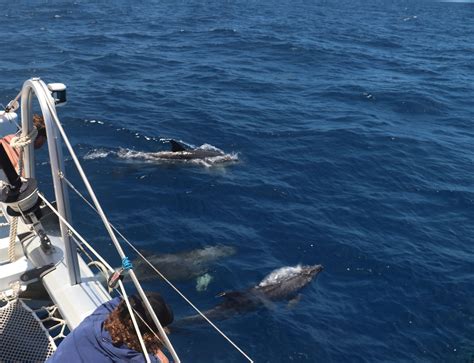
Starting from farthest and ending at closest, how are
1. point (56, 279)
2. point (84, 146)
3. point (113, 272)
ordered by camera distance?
point (84, 146)
point (56, 279)
point (113, 272)

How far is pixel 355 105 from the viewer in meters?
31.8

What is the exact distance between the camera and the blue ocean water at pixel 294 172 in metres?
13.9

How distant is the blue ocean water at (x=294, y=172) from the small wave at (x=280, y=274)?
0.28 m

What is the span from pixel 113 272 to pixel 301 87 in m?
30.5

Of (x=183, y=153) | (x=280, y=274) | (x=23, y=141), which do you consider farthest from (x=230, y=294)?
(x=183, y=153)

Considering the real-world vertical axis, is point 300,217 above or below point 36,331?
below

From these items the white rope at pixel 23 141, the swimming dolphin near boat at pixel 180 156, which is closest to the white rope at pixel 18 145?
the white rope at pixel 23 141

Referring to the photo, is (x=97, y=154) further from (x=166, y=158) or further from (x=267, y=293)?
(x=267, y=293)

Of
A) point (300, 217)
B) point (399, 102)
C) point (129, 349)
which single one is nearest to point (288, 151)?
point (300, 217)

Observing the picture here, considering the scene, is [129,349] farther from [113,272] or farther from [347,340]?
[347,340]

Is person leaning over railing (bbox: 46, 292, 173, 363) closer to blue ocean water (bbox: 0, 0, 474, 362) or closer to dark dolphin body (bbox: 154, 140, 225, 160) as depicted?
blue ocean water (bbox: 0, 0, 474, 362)

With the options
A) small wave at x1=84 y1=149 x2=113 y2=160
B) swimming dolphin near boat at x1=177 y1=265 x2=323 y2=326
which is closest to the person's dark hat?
swimming dolphin near boat at x1=177 y1=265 x2=323 y2=326

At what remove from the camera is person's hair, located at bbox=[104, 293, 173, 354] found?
537cm

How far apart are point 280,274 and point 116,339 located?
10246mm
